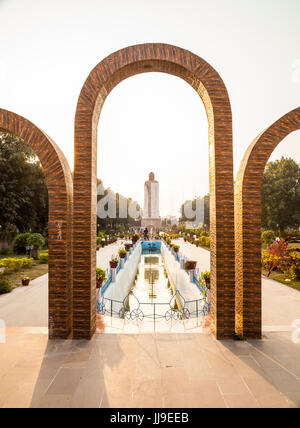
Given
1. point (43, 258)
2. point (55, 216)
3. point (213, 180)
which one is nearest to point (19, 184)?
point (43, 258)

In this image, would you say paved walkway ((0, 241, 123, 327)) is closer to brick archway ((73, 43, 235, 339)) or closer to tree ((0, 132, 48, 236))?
brick archway ((73, 43, 235, 339))

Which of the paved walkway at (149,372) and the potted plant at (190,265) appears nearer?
the paved walkway at (149,372)

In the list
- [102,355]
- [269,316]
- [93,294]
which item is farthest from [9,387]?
[269,316]

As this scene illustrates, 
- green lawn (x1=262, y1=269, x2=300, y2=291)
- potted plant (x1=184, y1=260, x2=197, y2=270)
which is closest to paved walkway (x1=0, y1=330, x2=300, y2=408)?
green lawn (x1=262, y1=269, x2=300, y2=291)

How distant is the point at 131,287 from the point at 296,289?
Result: 8.57 meters

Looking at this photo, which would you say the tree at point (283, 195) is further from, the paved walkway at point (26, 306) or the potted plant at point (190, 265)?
the paved walkway at point (26, 306)

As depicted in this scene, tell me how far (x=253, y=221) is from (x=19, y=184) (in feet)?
56.9

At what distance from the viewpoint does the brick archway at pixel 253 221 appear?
18.9ft

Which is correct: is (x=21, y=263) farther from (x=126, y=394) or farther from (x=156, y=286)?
(x=126, y=394)

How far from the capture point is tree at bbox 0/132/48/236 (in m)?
16.5

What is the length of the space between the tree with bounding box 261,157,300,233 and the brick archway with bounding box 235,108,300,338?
26.2 m

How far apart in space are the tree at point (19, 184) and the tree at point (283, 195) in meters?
25.5

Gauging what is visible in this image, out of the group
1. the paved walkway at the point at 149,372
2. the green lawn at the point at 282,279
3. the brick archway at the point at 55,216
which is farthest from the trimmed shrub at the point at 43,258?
the green lawn at the point at 282,279

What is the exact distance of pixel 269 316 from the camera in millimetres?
7395
